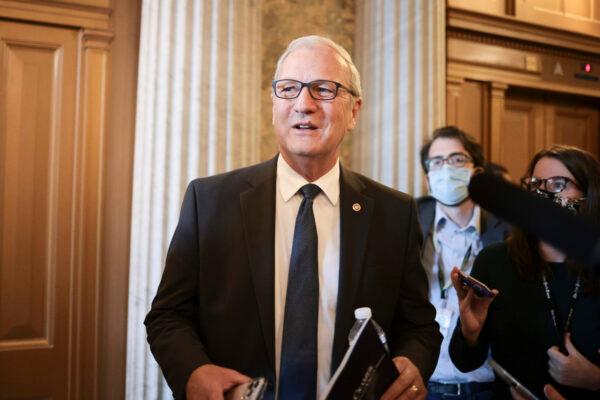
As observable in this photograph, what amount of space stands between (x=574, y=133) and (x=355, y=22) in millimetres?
2316

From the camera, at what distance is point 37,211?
2.56 m

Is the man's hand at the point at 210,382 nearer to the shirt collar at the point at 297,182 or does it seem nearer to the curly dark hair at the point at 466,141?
the shirt collar at the point at 297,182

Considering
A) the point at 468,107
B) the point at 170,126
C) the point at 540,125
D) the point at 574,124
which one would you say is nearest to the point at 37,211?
the point at 170,126

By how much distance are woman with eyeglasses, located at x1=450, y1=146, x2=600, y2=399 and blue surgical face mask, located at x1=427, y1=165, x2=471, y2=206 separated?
0.52 metres

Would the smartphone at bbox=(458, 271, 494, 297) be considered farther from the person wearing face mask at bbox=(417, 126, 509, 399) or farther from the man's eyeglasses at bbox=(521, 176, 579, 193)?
the person wearing face mask at bbox=(417, 126, 509, 399)

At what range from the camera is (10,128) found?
2525 millimetres

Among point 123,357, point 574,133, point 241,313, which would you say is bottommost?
point 123,357

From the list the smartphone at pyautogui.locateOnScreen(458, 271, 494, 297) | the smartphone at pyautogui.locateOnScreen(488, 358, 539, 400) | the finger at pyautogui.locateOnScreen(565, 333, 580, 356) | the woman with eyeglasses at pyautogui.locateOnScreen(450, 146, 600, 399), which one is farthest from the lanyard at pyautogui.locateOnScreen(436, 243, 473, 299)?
the smartphone at pyautogui.locateOnScreen(458, 271, 494, 297)

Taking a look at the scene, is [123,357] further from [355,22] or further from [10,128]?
[355,22]

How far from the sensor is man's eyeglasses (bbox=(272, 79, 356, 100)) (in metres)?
1.47

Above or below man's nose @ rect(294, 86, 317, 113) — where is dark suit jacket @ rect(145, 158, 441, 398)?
below

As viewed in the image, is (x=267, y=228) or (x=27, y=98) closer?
(x=267, y=228)

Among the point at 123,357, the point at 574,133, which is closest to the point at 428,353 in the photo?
the point at 123,357

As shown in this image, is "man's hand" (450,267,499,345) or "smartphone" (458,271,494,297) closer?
"smartphone" (458,271,494,297)
